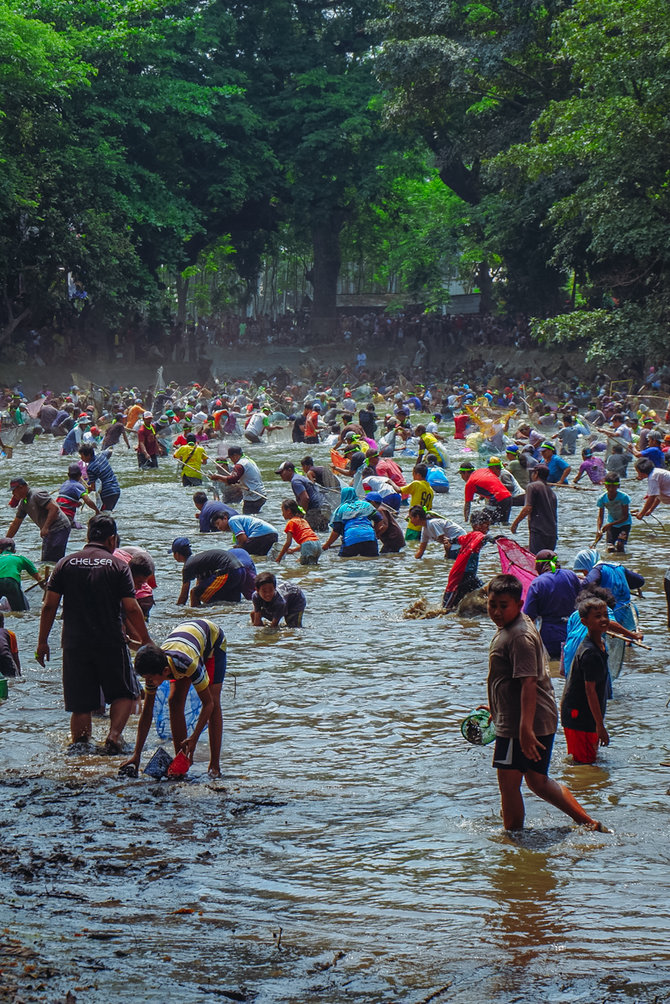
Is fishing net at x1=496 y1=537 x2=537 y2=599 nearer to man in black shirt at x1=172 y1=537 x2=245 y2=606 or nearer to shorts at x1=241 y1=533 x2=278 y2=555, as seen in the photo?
man in black shirt at x1=172 y1=537 x2=245 y2=606

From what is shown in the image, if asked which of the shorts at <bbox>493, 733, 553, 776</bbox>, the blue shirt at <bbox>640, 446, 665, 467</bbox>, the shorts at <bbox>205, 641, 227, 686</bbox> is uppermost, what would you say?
the blue shirt at <bbox>640, 446, 665, 467</bbox>

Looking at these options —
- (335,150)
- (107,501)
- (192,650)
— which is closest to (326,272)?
(335,150)

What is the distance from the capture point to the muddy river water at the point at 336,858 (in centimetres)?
468

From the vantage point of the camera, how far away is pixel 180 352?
4931cm

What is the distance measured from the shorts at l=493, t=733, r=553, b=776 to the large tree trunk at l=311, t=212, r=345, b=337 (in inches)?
1916

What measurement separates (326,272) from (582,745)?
49225mm

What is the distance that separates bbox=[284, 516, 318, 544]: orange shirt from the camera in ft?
46.5

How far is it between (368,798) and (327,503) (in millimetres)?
10170

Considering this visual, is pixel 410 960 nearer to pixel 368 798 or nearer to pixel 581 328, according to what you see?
pixel 368 798

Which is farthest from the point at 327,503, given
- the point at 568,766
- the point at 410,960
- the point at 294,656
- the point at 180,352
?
the point at 180,352

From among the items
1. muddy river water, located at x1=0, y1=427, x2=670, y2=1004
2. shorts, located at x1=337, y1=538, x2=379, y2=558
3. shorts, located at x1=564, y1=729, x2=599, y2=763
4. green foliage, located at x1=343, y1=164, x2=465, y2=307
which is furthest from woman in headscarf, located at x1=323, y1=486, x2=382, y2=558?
green foliage, located at x1=343, y1=164, x2=465, y2=307

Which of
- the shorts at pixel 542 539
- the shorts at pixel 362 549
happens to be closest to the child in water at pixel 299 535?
the shorts at pixel 362 549

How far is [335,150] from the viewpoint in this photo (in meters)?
48.5

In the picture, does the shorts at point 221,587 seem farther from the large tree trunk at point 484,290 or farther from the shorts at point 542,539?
the large tree trunk at point 484,290
